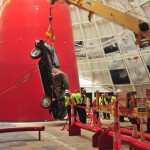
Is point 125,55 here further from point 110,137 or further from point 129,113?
point 110,137

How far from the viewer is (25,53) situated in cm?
1479

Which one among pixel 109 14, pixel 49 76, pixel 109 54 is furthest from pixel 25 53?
pixel 109 54

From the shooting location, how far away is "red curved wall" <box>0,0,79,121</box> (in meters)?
14.3

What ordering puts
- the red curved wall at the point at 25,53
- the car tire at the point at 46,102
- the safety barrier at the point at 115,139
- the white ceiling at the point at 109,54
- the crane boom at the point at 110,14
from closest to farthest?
the safety barrier at the point at 115,139, the car tire at the point at 46,102, the crane boom at the point at 110,14, the red curved wall at the point at 25,53, the white ceiling at the point at 109,54

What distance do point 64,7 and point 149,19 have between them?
7.17 metres

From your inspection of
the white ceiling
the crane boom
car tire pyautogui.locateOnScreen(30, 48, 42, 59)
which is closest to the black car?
car tire pyautogui.locateOnScreen(30, 48, 42, 59)

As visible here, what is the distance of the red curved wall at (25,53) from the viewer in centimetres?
1432

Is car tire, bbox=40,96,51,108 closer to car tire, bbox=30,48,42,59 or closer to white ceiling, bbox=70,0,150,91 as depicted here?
car tire, bbox=30,48,42,59

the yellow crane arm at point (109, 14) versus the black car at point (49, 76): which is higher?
the yellow crane arm at point (109, 14)

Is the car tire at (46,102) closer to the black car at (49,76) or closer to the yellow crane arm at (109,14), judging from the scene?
the black car at (49,76)

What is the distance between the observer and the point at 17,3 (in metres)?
15.6

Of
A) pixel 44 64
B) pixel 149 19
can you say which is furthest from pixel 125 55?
pixel 44 64

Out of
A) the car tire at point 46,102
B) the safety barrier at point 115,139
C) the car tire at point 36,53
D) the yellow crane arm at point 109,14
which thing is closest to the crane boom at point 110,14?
the yellow crane arm at point 109,14

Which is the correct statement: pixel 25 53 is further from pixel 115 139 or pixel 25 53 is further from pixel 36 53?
pixel 115 139
